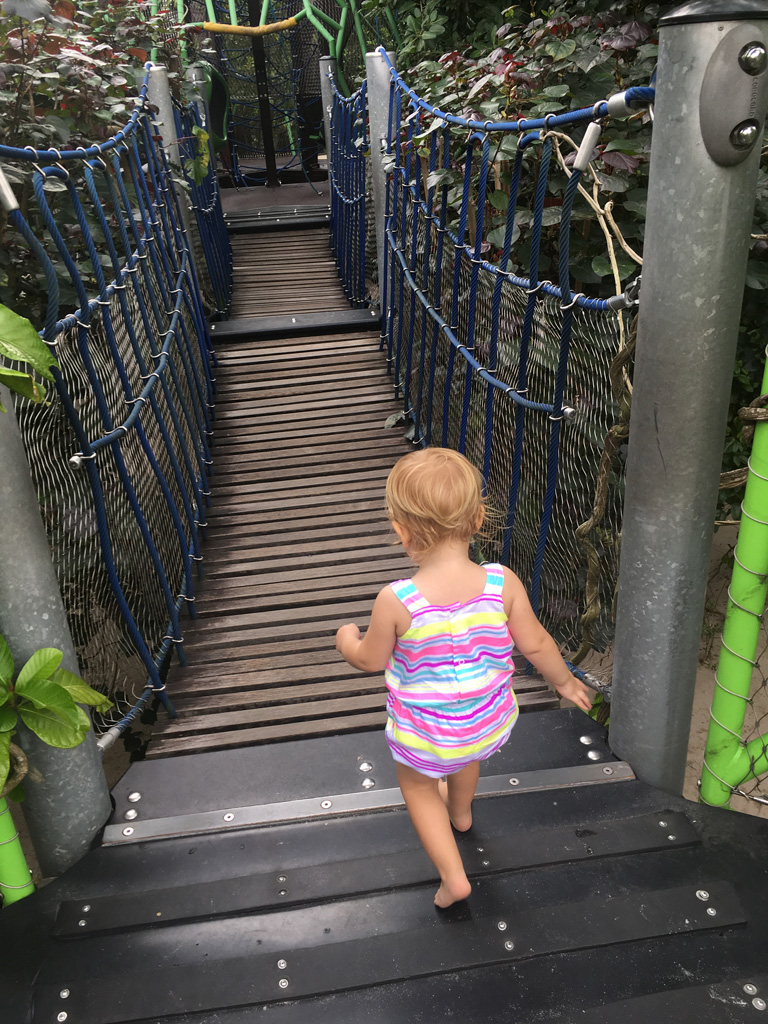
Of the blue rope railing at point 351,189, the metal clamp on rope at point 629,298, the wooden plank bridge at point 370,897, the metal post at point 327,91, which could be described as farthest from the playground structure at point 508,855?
the metal post at point 327,91

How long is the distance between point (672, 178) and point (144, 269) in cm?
196

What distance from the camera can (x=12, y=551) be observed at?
1312 mm

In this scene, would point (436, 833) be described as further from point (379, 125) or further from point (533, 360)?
point (379, 125)

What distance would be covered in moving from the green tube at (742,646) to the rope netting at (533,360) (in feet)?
0.83

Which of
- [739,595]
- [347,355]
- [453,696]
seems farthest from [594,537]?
[347,355]

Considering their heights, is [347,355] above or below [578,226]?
below

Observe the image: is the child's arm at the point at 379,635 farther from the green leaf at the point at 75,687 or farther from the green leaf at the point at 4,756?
the green leaf at the point at 4,756

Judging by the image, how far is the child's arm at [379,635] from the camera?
1192mm

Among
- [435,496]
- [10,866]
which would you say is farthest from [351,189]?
[10,866]

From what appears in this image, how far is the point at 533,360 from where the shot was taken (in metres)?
2.25

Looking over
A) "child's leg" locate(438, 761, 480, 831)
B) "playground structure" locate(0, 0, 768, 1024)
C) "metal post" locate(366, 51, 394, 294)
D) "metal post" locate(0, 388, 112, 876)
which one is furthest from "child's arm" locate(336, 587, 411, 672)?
"metal post" locate(366, 51, 394, 294)

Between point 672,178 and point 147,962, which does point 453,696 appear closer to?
point 147,962

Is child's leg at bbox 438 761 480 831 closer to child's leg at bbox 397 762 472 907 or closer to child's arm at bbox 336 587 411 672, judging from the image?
child's leg at bbox 397 762 472 907

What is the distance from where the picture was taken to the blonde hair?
3.78 ft
